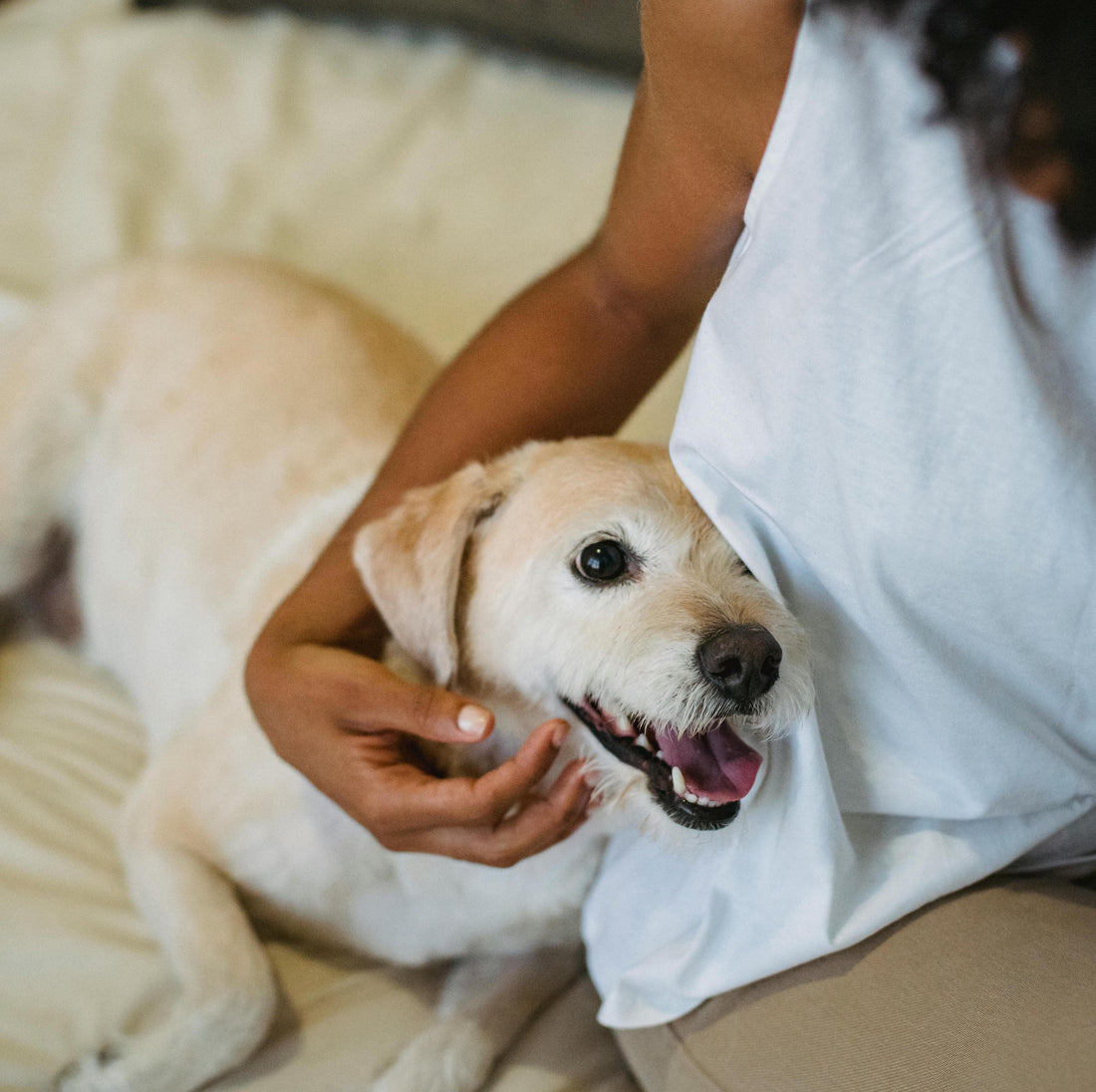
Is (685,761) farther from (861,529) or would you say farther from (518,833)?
(861,529)

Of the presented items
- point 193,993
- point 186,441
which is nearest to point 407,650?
point 193,993

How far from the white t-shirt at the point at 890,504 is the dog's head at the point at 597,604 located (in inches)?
4.2

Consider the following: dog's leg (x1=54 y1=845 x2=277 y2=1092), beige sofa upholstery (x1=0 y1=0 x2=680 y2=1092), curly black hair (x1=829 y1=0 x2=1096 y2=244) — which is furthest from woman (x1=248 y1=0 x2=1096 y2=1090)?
beige sofa upholstery (x1=0 y1=0 x2=680 y2=1092)

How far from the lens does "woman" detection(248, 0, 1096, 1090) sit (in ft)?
3.14

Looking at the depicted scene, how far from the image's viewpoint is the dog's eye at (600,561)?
4.75ft

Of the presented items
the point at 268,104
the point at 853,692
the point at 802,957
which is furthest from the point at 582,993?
the point at 268,104

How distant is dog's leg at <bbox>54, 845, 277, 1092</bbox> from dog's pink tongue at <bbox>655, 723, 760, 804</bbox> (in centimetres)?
72

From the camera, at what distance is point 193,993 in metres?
1.50

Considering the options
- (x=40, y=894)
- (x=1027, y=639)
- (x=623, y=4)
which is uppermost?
(x=623, y=4)

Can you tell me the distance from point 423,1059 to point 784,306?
1220 mm

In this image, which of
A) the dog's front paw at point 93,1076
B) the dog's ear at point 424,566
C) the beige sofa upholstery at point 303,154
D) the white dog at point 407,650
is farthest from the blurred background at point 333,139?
the dog's front paw at point 93,1076

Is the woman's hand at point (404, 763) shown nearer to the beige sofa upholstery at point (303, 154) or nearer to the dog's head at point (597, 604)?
the dog's head at point (597, 604)

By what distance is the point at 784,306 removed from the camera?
107 centimetres

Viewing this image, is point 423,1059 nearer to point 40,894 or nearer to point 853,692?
point 40,894
